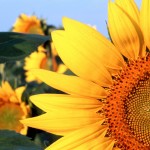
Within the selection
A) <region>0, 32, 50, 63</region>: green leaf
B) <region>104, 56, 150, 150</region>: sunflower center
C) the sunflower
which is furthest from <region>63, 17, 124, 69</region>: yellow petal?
the sunflower

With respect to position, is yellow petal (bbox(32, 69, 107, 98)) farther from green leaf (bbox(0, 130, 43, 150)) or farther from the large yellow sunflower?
green leaf (bbox(0, 130, 43, 150))

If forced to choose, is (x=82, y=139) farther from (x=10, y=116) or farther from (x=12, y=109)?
(x=12, y=109)

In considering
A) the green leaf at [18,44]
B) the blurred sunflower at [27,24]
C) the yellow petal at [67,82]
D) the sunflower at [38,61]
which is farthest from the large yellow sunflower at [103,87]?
the blurred sunflower at [27,24]

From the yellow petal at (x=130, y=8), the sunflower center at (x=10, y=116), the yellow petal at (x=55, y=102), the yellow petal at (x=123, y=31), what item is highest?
the yellow petal at (x=130, y=8)

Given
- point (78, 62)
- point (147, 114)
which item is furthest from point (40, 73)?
point (147, 114)

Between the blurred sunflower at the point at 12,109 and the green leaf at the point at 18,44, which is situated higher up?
the green leaf at the point at 18,44

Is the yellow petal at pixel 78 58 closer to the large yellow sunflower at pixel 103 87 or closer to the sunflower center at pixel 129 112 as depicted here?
the large yellow sunflower at pixel 103 87
